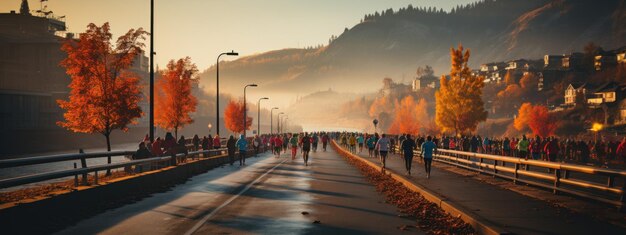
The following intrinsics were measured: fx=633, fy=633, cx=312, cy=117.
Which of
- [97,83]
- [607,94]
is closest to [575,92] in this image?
[607,94]

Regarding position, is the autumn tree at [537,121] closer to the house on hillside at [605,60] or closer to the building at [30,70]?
the house on hillside at [605,60]

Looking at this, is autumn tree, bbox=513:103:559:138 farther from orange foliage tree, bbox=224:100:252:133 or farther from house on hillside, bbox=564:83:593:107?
orange foliage tree, bbox=224:100:252:133

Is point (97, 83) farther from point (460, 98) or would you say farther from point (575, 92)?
point (575, 92)

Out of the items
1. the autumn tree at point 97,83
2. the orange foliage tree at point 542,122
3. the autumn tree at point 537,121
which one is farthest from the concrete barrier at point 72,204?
the orange foliage tree at point 542,122

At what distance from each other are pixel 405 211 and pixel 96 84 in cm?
2923

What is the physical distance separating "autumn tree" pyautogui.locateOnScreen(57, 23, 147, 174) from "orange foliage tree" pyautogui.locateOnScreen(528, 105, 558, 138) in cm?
11967

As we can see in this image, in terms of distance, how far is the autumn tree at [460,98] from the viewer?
8862 cm

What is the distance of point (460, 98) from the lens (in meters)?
89.3

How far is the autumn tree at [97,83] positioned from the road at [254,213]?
19593mm

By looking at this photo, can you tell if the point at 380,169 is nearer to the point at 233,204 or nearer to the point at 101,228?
the point at 233,204

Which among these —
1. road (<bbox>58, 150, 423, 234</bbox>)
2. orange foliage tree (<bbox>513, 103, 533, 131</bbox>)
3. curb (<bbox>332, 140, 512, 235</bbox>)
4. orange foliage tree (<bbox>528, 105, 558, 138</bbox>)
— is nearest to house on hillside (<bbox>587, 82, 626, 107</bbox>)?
orange foliage tree (<bbox>528, 105, 558, 138</bbox>)

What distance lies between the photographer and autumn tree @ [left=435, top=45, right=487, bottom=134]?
88.6 m

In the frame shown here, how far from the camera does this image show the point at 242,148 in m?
37.7

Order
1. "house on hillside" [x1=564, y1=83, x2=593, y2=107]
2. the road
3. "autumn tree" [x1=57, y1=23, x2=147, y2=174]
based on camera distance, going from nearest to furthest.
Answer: the road < "autumn tree" [x1=57, y1=23, x2=147, y2=174] < "house on hillside" [x1=564, y1=83, x2=593, y2=107]
